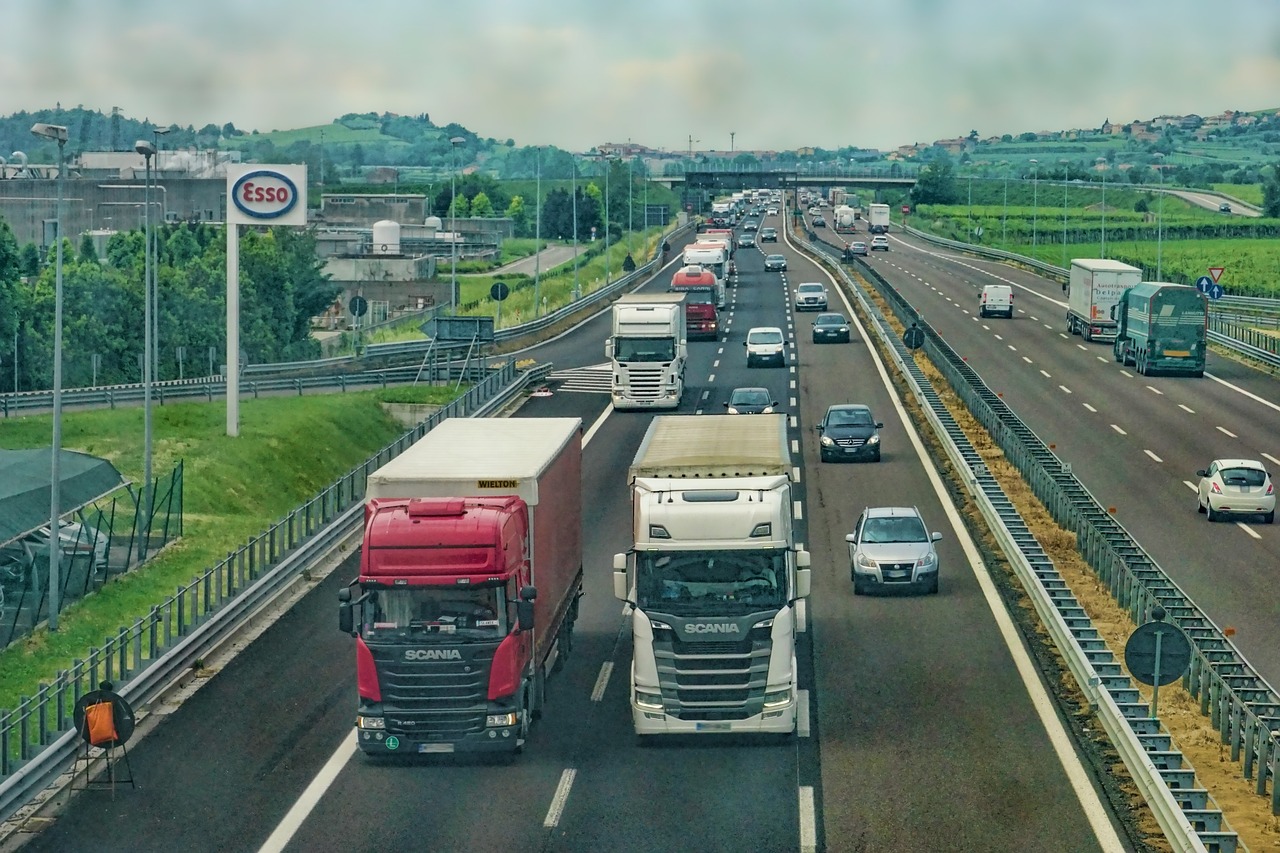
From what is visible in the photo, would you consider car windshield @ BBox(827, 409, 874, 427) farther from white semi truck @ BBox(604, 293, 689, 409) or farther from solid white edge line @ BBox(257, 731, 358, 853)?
solid white edge line @ BBox(257, 731, 358, 853)

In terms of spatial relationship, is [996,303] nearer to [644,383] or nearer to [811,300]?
[811,300]

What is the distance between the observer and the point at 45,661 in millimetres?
32688

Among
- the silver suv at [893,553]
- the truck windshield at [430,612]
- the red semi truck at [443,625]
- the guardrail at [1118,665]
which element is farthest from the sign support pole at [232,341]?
the truck windshield at [430,612]

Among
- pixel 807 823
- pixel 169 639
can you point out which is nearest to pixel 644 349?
pixel 169 639

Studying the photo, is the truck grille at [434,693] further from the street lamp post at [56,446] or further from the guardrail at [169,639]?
the street lamp post at [56,446]

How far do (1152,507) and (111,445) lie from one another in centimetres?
3271

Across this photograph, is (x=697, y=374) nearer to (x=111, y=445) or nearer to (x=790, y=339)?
(x=790, y=339)

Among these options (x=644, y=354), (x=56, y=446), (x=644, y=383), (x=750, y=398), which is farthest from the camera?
(x=644, y=383)

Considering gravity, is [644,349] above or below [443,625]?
above

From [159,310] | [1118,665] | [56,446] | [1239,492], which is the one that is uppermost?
[159,310]

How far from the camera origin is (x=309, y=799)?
2314cm

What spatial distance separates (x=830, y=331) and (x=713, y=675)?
204 feet

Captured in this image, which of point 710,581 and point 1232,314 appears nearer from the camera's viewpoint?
point 710,581

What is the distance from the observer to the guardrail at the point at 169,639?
23359mm
